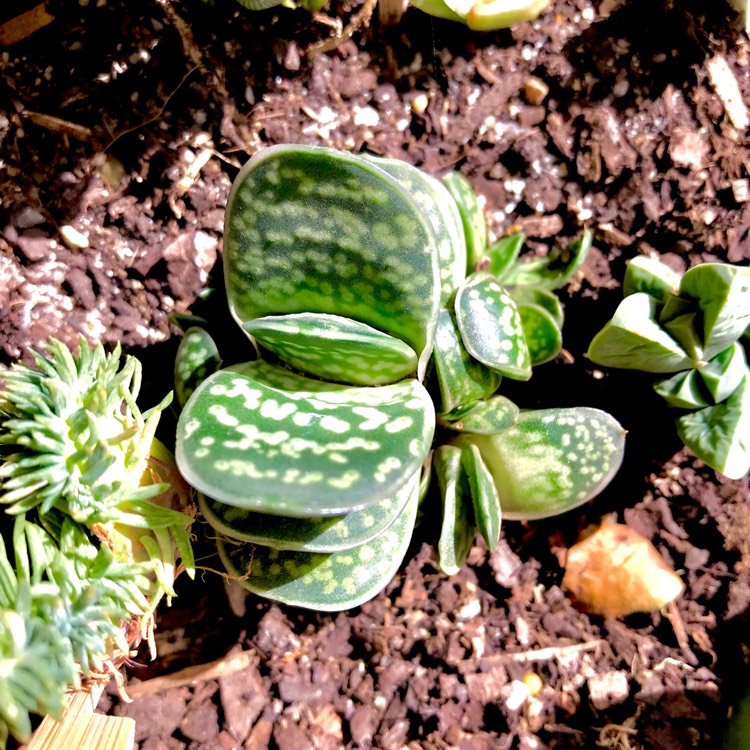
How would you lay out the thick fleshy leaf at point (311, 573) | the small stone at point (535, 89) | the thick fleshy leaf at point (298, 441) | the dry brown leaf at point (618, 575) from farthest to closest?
the small stone at point (535, 89)
the dry brown leaf at point (618, 575)
the thick fleshy leaf at point (311, 573)
the thick fleshy leaf at point (298, 441)

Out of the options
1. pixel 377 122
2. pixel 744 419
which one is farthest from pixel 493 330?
pixel 377 122

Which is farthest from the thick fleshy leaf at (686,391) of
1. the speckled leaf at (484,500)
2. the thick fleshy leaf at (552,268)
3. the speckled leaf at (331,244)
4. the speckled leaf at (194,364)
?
the speckled leaf at (194,364)

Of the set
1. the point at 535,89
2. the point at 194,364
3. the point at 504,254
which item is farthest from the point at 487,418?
the point at 535,89

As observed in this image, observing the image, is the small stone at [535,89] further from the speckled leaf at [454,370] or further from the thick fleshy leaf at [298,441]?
the thick fleshy leaf at [298,441]

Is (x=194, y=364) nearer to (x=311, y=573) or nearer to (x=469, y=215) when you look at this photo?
(x=311, y=573)

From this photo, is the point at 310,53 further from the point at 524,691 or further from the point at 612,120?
the point at 524,691

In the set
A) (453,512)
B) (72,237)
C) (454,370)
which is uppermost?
(72,237)
